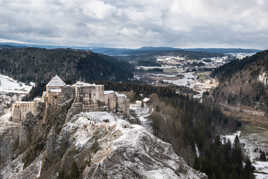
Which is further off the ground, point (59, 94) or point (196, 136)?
point (59, 94)

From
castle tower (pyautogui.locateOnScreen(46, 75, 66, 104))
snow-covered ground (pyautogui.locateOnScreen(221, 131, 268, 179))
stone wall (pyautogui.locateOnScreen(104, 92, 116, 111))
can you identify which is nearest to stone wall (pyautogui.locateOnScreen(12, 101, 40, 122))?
castle tower (pyautogui.locateOnScreen(46, 75, 66, 104))

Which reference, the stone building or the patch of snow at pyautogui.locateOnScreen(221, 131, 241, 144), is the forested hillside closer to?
the patch of snow at pyautogui.locateOnScreen(221, 131, 241, 144)

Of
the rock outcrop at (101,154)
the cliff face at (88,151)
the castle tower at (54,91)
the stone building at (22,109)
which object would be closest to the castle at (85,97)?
the castle tower at (54,91)

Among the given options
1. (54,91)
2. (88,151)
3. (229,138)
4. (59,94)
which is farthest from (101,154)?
(229,138)

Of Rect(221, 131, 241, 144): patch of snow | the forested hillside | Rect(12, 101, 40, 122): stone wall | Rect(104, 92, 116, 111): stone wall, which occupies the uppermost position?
Rect(104, 92, 116, 111): stone wall

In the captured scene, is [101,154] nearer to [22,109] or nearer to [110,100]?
[110,100]

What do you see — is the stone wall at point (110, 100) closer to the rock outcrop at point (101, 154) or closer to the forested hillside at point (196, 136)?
the rock outcrop at point (101, 154)

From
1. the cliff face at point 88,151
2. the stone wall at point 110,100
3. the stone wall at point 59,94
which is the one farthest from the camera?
the stone wall at point 110,100

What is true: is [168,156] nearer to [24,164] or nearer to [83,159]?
[83,159]

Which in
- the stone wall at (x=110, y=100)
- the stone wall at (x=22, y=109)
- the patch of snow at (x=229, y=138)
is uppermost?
the stone wall at (x=110, y=100)
